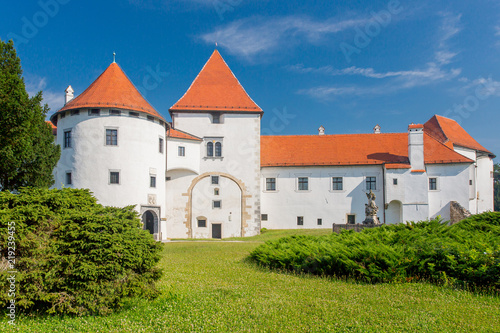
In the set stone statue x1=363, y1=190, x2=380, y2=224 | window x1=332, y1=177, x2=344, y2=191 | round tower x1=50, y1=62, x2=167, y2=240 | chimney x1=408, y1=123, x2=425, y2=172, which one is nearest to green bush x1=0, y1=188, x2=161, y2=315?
round tower x1=50, y1=62, x2=167, y2=240

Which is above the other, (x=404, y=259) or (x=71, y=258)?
(x=71, y=258)

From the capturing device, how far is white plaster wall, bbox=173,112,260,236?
30.0 meters

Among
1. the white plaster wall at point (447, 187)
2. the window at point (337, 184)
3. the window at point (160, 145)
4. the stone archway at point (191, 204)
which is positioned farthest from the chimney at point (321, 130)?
the window at point (160, 145)

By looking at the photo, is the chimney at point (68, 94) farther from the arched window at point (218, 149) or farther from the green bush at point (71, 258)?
the green bush at point (71, 258)

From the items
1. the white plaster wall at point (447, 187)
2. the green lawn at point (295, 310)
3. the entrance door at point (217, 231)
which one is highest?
the white plaster wall at point (447, 187)

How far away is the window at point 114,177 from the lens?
2414 cm

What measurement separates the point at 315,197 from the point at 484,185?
1700 centimetres

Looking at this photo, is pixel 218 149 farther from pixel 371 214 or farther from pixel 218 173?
pixel 371 214

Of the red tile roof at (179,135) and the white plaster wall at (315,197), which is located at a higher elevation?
the red tile roof at (179,135)

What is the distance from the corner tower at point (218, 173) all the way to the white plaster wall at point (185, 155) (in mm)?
271

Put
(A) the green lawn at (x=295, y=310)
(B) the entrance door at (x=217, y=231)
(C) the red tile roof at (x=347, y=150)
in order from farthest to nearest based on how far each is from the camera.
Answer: (C) the red tile roof at (x=347, y=150) → (B) the entrance door at (x=217, y=231) → (A) the green lawn at (x=295, y=310)

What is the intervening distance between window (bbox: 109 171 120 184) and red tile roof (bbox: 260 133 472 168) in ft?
39.9

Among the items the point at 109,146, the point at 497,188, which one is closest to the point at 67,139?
the point at 109,146
